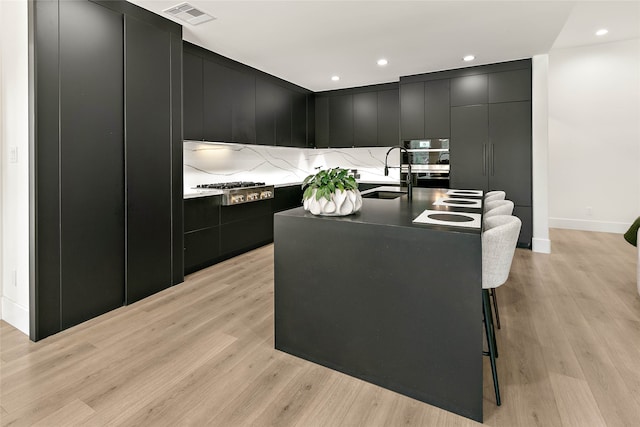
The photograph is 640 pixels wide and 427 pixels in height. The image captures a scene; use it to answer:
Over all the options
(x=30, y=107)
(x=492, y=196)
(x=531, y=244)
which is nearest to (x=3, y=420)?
(x=30, y=107)

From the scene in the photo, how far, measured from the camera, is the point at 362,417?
1.64 metres

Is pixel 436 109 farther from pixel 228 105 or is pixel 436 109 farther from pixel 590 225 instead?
pixel 590 225

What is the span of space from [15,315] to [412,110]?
16.8ft

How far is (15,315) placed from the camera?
255 centimetres

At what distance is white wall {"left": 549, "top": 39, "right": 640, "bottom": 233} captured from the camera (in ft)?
17.6

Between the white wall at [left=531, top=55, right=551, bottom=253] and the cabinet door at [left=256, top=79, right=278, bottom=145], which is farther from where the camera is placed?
the cabinet door at [left=256, top=79, right=278, bottom=145]

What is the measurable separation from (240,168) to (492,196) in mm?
3475

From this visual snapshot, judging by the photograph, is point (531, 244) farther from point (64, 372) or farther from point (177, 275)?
point (64, 372)

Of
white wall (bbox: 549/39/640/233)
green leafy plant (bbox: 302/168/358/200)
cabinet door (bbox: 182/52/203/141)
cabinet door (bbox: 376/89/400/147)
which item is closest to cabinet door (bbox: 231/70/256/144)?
cabinet door (bbox: 182/52/203/141)

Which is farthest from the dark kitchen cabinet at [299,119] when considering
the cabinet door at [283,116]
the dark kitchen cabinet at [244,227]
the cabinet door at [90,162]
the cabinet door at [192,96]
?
the cabinet door at [90,162]

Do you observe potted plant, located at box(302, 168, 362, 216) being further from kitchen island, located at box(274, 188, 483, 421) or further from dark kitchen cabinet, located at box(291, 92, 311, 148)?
dark kitchen cabinet, located at box(291, 92, 311, 148)

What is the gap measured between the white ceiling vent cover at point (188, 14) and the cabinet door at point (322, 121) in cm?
334

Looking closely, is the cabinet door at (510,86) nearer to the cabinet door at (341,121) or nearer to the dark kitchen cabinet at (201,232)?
the cabinet door at (341,121)

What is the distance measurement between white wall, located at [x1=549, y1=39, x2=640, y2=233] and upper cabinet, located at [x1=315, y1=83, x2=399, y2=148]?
2754 millimetres
